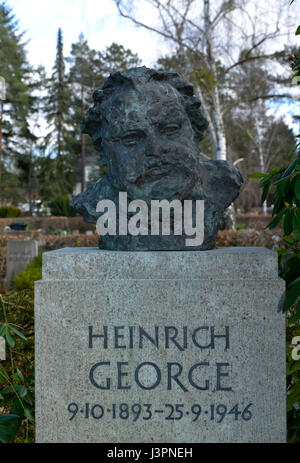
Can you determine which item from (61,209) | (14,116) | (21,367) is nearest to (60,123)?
(14,116)

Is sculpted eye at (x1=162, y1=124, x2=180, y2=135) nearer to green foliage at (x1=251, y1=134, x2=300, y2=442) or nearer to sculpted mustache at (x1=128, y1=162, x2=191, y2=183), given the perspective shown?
sculpted mustache at (x1=128, y1=162, x2=191, y2=183)

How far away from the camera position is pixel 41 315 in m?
2.39

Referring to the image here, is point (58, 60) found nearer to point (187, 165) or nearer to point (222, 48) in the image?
point (222, 48)

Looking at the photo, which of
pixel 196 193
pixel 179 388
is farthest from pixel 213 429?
pixel 196 193

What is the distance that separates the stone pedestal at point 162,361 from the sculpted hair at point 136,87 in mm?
1041

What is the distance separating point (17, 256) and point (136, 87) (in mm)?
7801

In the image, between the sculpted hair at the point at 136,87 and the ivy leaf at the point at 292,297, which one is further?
the sculpted hair at the point at 136,87

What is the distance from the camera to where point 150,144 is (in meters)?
2.53

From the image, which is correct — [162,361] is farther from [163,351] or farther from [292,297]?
[292,297]

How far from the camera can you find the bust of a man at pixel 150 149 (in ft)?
8.37

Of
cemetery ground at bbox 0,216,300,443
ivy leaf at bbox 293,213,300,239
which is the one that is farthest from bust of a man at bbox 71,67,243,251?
cemetery ground at bbox 0,216,300,443

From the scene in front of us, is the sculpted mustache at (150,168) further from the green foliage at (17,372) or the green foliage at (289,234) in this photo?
the green foliage at (17,372)

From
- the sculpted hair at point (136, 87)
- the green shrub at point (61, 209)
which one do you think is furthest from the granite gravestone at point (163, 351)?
the green shrub at point (61, 209)

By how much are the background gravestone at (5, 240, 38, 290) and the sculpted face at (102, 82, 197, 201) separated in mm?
7430
